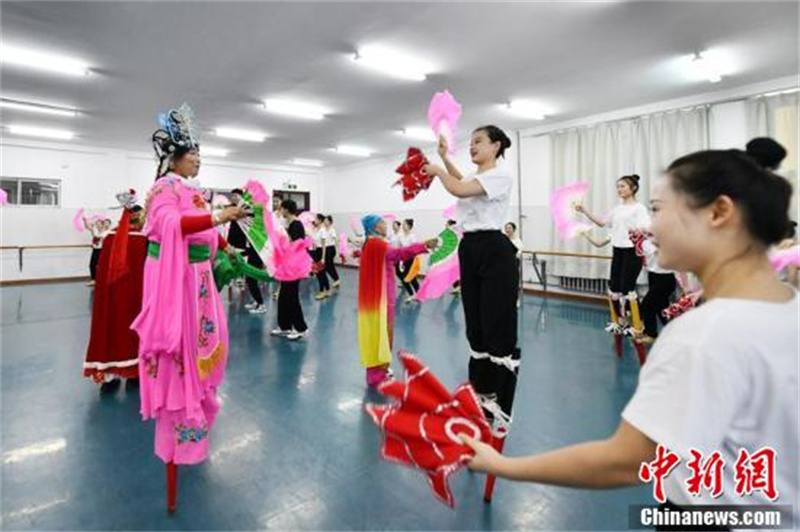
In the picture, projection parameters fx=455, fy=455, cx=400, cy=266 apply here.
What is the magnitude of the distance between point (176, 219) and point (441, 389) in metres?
1.50

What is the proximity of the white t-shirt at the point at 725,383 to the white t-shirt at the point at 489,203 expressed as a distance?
1.36 meters

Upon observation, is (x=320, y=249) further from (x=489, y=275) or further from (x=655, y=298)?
(x=489, y=275)

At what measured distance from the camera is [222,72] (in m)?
5.26

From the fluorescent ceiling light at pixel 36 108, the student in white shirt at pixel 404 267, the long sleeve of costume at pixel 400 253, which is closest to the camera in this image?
the long sleeve of costume at pixel 400 253

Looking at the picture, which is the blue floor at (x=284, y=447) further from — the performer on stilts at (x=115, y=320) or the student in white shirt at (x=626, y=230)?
the student in white shirt at (x=626, y=230)

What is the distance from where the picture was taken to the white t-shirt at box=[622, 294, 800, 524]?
602 mm

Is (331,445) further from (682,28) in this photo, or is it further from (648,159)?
(648,159)

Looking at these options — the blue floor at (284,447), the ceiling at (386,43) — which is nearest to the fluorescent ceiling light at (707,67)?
the ceiling at (386,43)

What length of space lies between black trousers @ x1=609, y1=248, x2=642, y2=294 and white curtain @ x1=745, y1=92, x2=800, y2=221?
2.79 meters

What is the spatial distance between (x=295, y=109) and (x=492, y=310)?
5.92 m

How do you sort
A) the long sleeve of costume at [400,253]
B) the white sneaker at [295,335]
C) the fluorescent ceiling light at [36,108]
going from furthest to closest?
1. the fluorescent ceiling light at [36,108]
2. the white sneaker at [295,335]
3. the long sleeve of costume at [400,253]

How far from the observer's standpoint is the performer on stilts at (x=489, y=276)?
197cm

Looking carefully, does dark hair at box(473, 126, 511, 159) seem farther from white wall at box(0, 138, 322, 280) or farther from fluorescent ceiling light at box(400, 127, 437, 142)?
white wall at box(0, 138, 322, 280)

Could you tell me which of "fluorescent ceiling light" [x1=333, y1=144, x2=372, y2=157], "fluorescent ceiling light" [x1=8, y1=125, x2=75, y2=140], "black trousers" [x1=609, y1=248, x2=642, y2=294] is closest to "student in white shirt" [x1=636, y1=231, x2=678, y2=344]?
"black trousers" [x1=609, y1=248, x2=642, y2=294]
